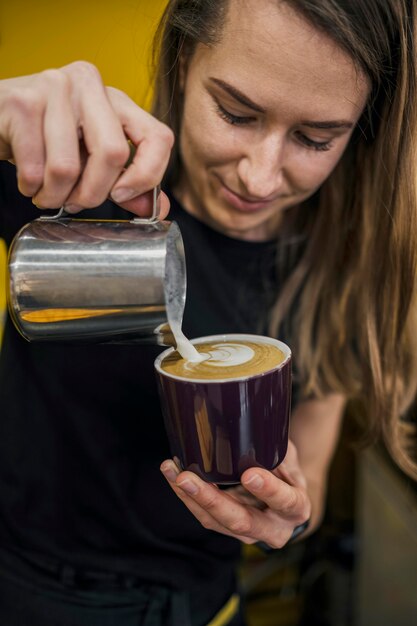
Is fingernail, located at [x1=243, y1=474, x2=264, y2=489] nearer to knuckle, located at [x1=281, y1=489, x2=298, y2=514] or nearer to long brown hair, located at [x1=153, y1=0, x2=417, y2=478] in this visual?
knuckle, located at [x1=281, y1=489, x2=298, y2=514]

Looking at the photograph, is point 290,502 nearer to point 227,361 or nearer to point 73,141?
point 227,361

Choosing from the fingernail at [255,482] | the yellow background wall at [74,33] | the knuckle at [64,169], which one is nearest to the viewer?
the knuckle at [64,169]

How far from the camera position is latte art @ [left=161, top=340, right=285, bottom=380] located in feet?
2.44

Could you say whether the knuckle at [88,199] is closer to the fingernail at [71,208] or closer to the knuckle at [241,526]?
the fingernail at [71,208]

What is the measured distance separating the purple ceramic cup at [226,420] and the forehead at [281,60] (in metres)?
0.35

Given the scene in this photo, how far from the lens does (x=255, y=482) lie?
2.44 ft

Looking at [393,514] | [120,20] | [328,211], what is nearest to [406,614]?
[393,514]

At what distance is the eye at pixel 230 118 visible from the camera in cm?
91

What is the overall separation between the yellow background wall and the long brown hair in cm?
7

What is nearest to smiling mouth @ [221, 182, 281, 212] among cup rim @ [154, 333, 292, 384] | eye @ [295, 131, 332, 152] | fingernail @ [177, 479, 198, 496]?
eye @ [295, 131, 332, 152]

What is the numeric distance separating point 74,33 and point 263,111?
0.37m

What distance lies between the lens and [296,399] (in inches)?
49.8

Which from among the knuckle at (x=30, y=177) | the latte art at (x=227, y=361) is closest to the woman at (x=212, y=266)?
the knuckle at (x=30, y=177)

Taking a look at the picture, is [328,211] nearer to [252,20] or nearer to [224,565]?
[252,20]
